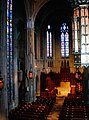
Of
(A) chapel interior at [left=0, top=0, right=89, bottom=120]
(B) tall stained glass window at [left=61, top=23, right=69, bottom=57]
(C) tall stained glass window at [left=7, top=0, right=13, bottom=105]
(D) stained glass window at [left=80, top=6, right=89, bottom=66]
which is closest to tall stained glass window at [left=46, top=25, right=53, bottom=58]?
(A) chapel interior at [left=0, top=0, right=89, bottom=120]

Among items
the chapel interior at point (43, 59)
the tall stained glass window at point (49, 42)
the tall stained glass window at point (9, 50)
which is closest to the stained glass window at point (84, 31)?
the chapel interior at point (43, 59)

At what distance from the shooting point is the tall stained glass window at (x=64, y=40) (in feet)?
159

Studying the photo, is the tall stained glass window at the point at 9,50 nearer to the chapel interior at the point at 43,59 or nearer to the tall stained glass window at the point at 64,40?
the chapel interior at the point at 43,59

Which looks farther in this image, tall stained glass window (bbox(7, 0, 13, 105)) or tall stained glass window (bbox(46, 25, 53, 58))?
tall stained glass window (bbox(46, 25, 53, 58))

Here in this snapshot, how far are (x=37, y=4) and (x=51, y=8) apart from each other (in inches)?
307

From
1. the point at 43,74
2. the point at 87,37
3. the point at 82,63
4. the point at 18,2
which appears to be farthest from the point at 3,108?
the point at 43,74

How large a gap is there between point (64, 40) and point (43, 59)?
514 cm

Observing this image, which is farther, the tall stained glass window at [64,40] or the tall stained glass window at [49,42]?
the tall stained glass window at [64,40]

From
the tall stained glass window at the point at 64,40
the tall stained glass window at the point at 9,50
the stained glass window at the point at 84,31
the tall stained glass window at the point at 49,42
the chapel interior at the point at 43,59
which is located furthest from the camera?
the tall stained glass window at the point at 64,40

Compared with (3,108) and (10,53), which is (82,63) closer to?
(3,108)

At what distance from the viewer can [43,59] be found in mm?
46875

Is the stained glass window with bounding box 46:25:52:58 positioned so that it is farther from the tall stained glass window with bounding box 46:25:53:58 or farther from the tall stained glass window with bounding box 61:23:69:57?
the tall stained glass window with bounding box 61:23:69:57

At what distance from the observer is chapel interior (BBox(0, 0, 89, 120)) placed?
2144 cm

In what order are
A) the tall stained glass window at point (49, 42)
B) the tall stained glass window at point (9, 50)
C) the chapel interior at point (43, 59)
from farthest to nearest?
the tall stained glass window at point (49, 42) → the tall stained glass window at point (9, 50) → the chapel interior at point (43, 59)
